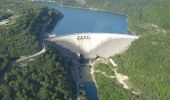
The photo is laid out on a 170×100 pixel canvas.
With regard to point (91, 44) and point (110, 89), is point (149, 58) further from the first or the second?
point (91, 44)

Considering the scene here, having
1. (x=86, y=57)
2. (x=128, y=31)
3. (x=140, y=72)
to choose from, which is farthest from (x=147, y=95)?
(x=128, y=31)

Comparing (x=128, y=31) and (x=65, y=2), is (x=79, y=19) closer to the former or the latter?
(x=128, y=31)

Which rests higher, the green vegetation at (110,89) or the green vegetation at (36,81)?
the green vegetation at (36,81)

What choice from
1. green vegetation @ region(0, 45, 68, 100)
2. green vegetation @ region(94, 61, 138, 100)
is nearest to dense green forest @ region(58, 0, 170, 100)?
green vegetation @ region(94, 61, 138, 100)

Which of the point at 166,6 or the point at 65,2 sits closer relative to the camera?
the point at 166,6

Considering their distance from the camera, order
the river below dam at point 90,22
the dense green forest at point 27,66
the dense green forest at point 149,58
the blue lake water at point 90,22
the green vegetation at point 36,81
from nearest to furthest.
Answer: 1. the green vegetation at point 36,81
2. the dense green forest at point 27,66
3. the dense green forest at point 149,58
4. the river below dam at point 90,22
5. the blue lake water at point 90,22

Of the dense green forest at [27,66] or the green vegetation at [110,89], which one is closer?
the dense green forest at [27,66]

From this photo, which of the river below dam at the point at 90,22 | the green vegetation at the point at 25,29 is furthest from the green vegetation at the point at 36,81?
the river below dam at the point at 90,22

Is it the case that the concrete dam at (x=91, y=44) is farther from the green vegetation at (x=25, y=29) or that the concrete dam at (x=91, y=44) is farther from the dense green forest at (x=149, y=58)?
the green vegetation at (x=25, y=29)
